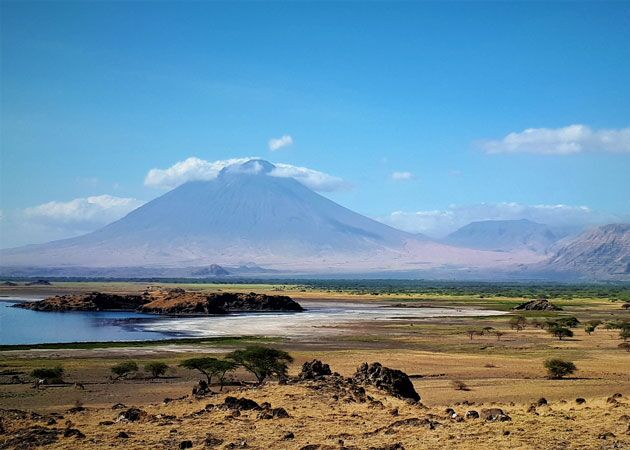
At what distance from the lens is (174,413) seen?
82.4 ft

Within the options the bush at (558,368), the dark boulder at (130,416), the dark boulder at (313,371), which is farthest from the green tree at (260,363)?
the bush at (558,368)

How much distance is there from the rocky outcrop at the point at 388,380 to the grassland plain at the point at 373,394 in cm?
125

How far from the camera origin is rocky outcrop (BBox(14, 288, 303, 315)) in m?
107

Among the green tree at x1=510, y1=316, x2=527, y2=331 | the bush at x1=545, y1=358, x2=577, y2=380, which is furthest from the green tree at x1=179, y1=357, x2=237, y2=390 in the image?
the green tree at x1=510, y1=316, x2=527, y2=331

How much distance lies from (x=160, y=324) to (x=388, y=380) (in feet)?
198

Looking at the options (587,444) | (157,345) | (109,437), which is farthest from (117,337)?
(587,444)

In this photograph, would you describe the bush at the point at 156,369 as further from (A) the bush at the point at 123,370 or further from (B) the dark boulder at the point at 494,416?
(B) the dark boulder at the point at 494,416

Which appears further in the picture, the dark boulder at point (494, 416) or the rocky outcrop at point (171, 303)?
the rocky outcrop at point (171, 303)

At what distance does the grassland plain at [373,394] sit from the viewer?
66.4 ft

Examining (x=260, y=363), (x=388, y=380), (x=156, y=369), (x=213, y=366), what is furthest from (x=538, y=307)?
(x=388, y=380)

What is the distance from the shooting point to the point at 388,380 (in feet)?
94.9

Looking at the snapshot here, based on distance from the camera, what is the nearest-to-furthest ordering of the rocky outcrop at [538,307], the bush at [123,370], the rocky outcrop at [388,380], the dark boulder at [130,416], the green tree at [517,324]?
1. the dark boulder at [130,416]
2. the rocky outcrop at [388,380]
3. the bush at [123,370]
4. the green tree at [517,324]
5. the rocky outcrop at [538,307]

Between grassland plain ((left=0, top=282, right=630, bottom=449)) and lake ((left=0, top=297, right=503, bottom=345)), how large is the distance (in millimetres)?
8301

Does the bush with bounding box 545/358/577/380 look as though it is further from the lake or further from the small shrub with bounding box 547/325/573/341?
the lake
